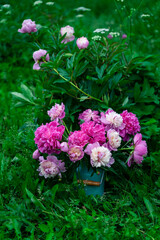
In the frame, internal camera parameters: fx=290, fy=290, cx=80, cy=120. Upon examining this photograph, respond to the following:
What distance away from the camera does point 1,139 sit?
2162mm

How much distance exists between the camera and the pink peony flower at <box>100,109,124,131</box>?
4.71 feet

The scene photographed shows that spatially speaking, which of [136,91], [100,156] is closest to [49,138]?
[100,156]

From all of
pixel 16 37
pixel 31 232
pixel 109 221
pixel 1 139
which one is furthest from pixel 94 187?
pixel 16 37

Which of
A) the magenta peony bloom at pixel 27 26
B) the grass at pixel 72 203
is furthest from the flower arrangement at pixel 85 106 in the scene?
the grass at pixel 72 203

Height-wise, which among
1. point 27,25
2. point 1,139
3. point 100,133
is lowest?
point 1,139

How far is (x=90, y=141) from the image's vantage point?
143 centimetres

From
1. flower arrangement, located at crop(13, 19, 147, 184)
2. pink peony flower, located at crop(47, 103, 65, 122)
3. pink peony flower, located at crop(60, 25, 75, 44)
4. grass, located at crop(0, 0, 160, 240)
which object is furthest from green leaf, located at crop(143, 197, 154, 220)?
pink peony flower, located at crop(60, 25, 75, 44)

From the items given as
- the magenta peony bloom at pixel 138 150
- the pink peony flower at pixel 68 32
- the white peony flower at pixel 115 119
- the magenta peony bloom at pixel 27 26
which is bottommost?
the magenta peony bloom at pixel 138 150

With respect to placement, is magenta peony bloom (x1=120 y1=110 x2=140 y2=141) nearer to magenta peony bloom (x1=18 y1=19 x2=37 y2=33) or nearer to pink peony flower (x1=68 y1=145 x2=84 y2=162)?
pink peony flower (x1=68 y1=145 x2=84 y2=162)

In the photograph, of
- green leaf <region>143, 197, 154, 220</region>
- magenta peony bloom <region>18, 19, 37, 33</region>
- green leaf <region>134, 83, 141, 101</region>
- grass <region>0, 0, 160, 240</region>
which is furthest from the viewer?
green leaf <region>134, 83, 141, 101</region>

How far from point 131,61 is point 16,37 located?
2260 mm

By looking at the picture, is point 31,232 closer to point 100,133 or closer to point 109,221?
point 109,221

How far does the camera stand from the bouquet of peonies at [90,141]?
1373 mm

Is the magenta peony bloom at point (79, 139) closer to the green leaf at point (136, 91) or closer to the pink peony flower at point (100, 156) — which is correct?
the pink peony flower at point (100, 156)
